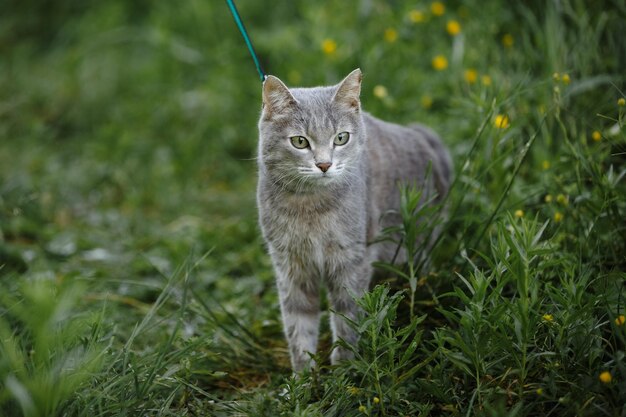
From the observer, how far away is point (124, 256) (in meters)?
3.78

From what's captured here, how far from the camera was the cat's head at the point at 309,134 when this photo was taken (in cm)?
251

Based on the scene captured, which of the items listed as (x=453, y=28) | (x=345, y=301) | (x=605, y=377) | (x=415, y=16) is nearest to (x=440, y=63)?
(x=453, y=28)

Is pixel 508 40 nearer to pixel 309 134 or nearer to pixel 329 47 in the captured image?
pixel 329 47

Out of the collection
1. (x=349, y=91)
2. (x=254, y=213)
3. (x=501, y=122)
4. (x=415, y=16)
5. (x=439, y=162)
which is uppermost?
(x=415, y=16)

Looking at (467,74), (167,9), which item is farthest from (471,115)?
(167,9)

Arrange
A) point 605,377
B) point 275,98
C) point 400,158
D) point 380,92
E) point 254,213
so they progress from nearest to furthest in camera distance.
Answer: point 605,377 < point 275,98 < point 400,158 < point 380,92 < point 254,213

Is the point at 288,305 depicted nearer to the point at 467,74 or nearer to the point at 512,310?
the point at 512,310

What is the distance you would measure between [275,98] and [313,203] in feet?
1.46

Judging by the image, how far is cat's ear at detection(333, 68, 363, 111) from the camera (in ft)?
8.52

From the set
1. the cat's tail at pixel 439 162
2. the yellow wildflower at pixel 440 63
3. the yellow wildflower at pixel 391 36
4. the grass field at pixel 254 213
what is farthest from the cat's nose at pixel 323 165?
the yellow wildflower at pixel 391 36

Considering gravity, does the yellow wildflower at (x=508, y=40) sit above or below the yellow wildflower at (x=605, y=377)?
above

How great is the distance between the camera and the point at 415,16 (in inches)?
171

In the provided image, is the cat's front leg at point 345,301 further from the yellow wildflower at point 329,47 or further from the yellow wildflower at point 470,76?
the yellow wildflower at point 329,47

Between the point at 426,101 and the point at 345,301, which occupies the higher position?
the point at 426,101
